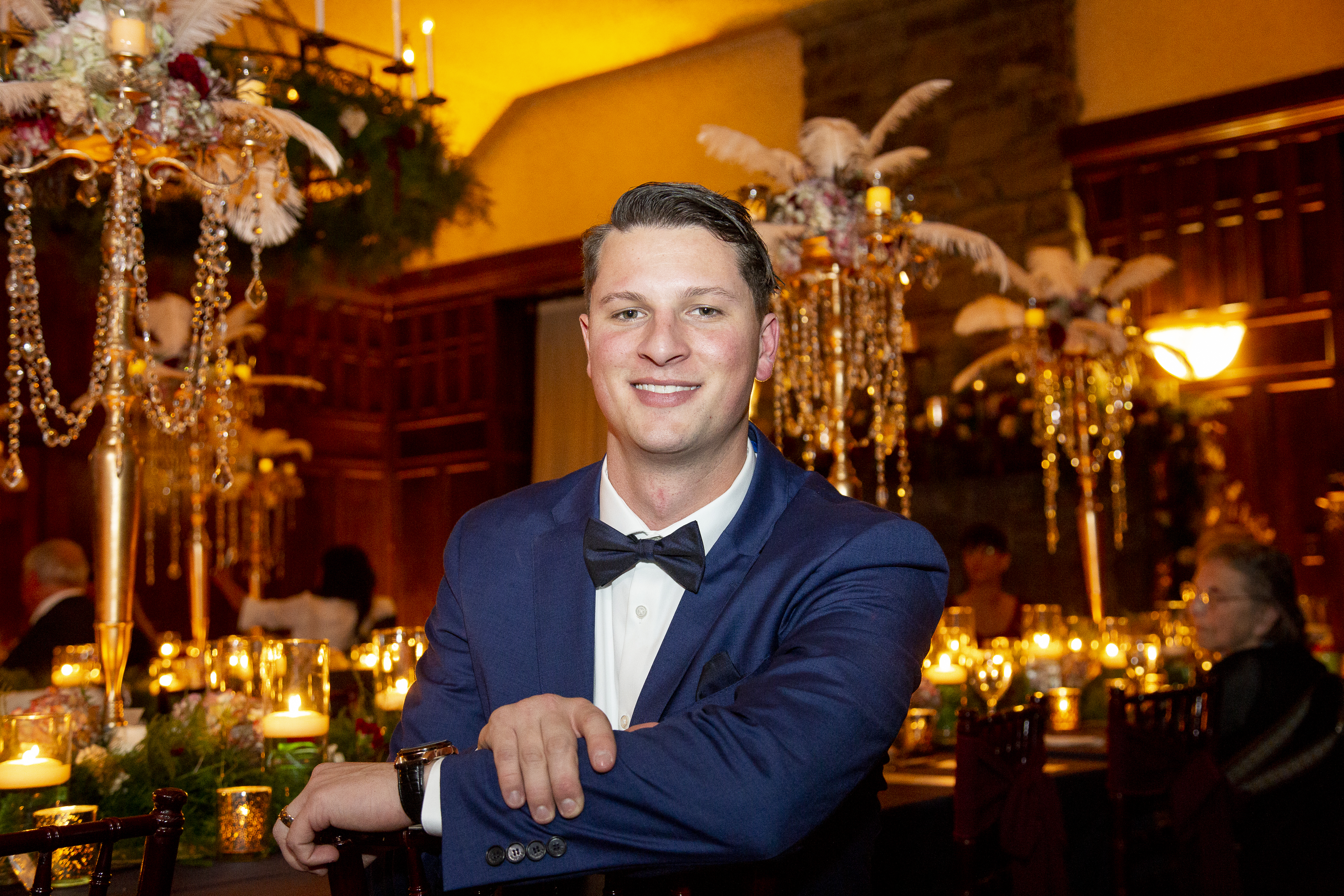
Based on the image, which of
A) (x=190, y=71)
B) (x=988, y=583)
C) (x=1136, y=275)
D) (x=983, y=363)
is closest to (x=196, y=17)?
(x=190, y=71)

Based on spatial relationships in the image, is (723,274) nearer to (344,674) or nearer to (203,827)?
(203,827)

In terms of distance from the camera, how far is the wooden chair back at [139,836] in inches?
52.5

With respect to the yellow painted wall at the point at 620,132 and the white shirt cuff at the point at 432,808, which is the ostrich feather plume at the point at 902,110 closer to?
the white shirt cuff at the point at 432,808

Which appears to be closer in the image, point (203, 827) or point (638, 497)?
point (638, 497)

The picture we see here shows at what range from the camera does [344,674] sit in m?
4.02

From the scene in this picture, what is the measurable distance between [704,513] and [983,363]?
4919 mm

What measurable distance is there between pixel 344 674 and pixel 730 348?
2.82 metres

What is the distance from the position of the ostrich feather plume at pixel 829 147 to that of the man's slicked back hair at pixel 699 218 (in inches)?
101

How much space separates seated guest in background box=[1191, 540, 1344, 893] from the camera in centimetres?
344

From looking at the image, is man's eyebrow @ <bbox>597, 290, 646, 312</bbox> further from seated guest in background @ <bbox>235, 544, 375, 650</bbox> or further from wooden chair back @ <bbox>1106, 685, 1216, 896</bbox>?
seated guest in background @ <bbox>235, 544, 375, 650</bbox>

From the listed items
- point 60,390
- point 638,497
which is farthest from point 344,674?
point 60,390

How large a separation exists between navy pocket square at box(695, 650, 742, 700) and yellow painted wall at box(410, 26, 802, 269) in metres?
8.41

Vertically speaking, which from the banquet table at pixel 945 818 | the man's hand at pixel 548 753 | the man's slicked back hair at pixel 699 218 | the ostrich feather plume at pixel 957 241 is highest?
the ostrich feather plume at pixel 957 241

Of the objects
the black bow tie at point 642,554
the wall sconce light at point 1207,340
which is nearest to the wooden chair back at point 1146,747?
the black bow tie at point 642,554
